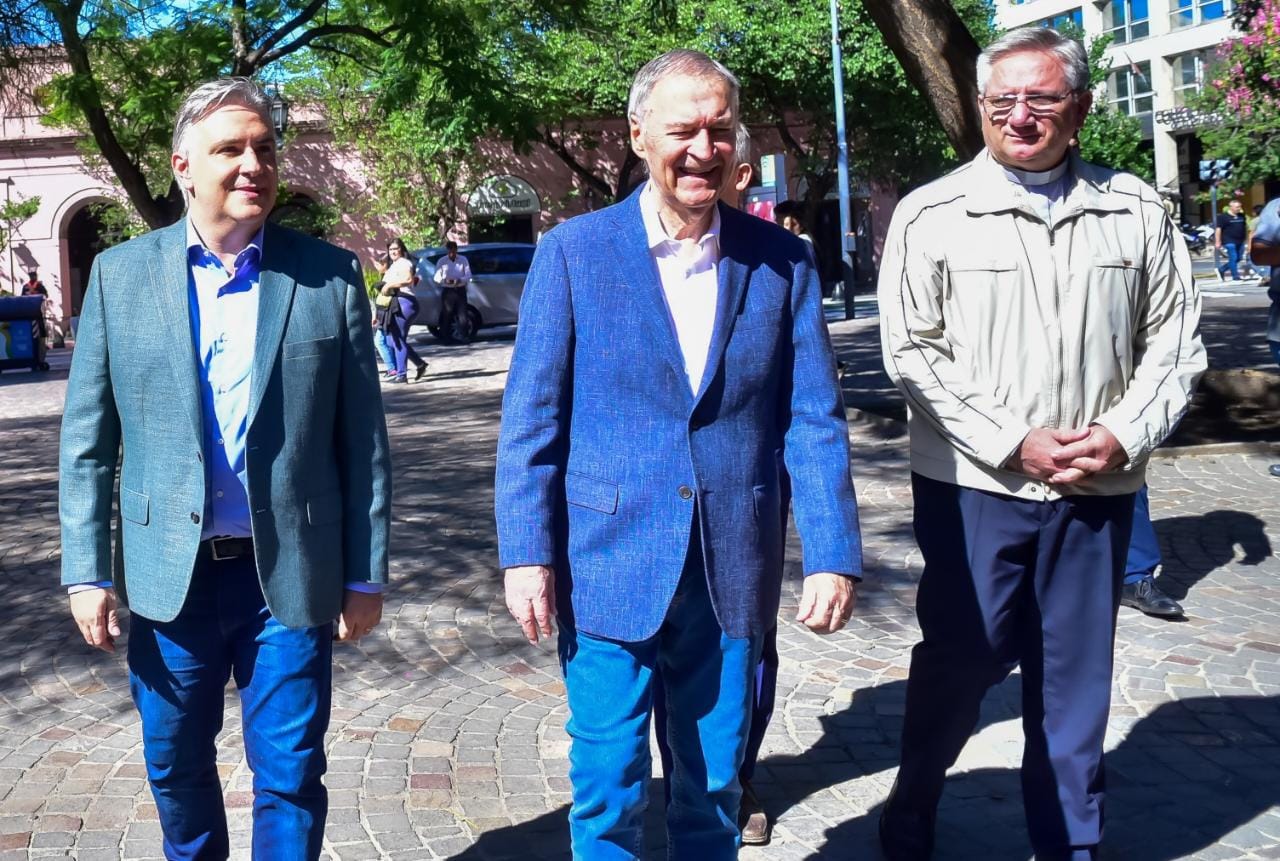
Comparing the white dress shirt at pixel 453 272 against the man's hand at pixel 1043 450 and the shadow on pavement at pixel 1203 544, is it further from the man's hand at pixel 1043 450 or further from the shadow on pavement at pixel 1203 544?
the man's hand at pixel 1043 450

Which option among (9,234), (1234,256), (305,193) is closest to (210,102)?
(1234,256)

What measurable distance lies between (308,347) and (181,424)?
0.30 m

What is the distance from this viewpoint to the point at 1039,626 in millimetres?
3688

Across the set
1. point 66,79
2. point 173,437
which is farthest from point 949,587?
point 66,79

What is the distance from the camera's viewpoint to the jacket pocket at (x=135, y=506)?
10.5 feet

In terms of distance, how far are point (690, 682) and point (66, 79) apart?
12.0 metres

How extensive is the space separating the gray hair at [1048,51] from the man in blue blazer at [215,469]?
1.54 metres

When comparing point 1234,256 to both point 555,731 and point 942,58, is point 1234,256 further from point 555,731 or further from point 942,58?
point 555,731

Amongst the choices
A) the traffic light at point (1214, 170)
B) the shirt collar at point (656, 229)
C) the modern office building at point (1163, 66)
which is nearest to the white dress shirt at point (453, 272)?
the traffic light at point (1214, 170)

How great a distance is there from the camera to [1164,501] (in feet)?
28.8

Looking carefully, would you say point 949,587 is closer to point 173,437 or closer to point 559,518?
point 559,518

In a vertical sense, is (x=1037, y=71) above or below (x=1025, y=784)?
above

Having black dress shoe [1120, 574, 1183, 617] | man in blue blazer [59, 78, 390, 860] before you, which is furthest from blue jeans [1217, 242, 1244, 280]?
man in blue blazer [59, 78, 390, 860]

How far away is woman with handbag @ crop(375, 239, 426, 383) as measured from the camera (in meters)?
19.2
